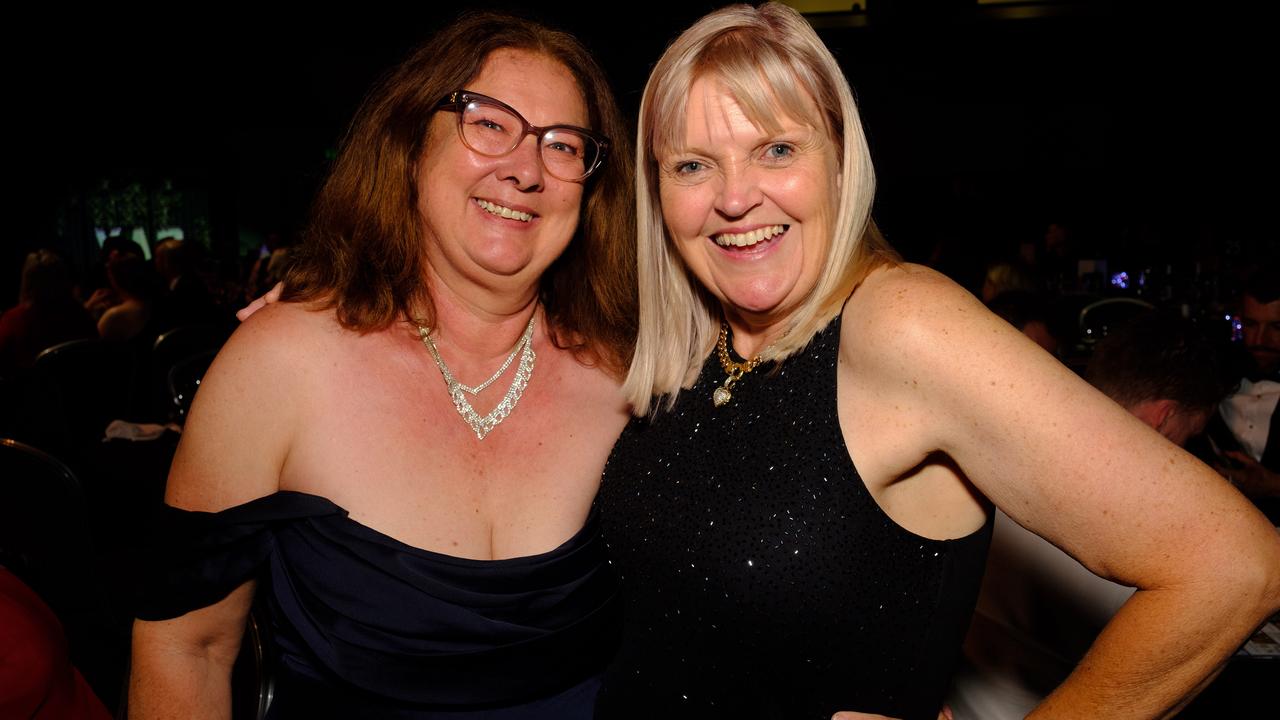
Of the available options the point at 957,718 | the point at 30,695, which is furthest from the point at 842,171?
the point at 30,695

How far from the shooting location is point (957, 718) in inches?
85.0

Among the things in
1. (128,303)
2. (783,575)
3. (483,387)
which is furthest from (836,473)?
(128,303)

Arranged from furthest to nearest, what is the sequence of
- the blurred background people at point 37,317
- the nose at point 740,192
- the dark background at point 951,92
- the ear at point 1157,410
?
1. the dark background at point 951,92
2. the blurred background people at point 37,317
3. the ear at point 1157,410
4. the nose at point 740,192

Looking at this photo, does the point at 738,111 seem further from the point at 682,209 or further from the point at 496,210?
the point at 496,210

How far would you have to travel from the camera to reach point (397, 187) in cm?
185

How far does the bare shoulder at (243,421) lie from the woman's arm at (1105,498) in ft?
3.53

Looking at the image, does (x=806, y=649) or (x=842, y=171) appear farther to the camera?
(x=842, y=171)

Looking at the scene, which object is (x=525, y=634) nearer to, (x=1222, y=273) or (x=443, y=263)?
(x=443, y=263)

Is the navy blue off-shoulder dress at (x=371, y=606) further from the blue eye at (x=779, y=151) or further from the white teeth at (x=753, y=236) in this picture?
the blue eye at (x=779, y=151)

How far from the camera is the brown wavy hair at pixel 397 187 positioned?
1806mm

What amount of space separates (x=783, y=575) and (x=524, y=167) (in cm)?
92

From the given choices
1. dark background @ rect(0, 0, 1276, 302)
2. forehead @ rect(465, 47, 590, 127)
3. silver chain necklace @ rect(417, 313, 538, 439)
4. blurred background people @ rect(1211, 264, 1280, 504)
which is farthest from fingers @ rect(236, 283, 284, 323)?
dark background @ rect(0, 0, 1276, 302)

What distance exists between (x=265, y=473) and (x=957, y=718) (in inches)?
66.3

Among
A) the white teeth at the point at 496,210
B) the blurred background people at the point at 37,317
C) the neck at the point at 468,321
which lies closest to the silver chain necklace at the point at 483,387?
the neck at the point at 468,321
